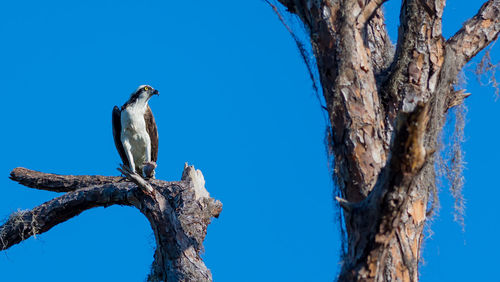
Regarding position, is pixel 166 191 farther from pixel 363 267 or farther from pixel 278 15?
pixel 363 267

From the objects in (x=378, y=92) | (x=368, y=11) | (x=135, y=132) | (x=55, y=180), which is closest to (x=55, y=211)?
(x=55, y=180)

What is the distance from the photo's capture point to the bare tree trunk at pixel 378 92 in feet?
12.5

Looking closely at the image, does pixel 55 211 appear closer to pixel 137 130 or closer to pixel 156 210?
pixel 156 210

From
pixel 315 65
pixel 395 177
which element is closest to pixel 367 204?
pixel 395 177

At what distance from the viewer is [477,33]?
4852 millimetres

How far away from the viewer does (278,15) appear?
15.0 ft

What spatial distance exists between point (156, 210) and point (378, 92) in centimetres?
280

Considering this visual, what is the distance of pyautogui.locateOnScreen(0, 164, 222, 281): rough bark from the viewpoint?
6.27 m

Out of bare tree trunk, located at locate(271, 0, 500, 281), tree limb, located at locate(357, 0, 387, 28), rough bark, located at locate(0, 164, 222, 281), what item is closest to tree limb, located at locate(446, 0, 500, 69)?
bare tree trunk, located at locate(271, 0, 500, 281)

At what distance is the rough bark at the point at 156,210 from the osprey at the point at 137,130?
5.61 ft

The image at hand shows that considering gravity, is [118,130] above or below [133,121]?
above

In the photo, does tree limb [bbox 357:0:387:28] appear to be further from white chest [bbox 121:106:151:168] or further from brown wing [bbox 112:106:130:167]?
brown wing [bbox 112:106:130:167]

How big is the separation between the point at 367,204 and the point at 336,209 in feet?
1.78

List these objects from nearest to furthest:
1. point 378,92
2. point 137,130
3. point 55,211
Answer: point 378,92, point 55,211, point 137,130
